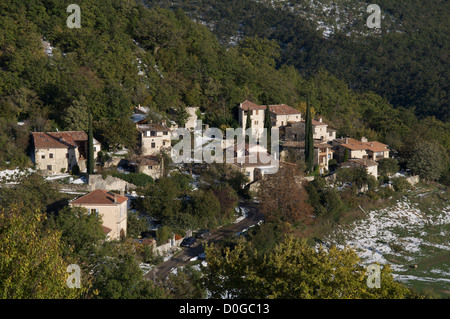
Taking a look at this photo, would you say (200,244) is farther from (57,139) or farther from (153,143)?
(57,139)

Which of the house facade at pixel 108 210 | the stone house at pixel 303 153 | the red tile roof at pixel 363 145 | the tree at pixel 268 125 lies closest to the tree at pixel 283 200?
the stone house at pixel 303 153

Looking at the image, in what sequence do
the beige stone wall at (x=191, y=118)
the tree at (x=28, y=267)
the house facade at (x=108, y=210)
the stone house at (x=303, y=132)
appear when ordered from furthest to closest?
the stone house at (x=303, y=132)
the beige stone wall at (x=191, y=118)
the house facade at (x=108, y=210)
the tree at (x=28, y=267)

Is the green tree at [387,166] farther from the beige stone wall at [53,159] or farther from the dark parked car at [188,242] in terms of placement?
the beige stone wall at [53,159]

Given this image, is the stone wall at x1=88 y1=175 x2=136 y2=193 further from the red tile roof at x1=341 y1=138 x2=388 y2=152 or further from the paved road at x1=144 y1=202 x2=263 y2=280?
the red tile roof at x1=341 y1=138 x2=388 y2=152

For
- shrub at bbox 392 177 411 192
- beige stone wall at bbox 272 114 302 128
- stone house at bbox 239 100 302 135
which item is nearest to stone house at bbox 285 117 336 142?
beige stone wall at bbox 272 114 302 128

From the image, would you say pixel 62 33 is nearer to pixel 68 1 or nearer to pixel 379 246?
pixel 68 1

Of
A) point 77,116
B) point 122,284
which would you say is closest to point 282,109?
point 77,116
